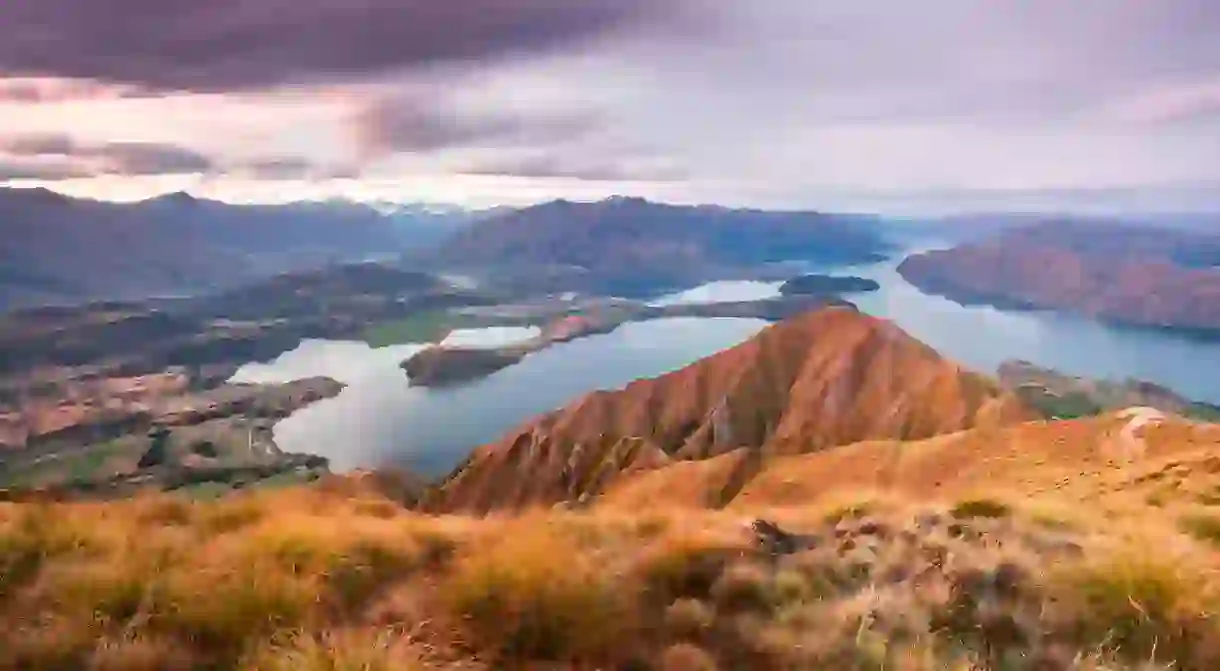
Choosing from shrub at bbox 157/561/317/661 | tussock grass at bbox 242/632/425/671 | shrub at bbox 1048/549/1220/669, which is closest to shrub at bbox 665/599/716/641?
tussock grass at bbox 242/632/425/671

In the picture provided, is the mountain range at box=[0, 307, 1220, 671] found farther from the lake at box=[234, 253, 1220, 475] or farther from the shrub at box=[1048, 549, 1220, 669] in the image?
the lake at box=[234, 253, 1220, 475]

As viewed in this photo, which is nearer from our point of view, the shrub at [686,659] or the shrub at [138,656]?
the shrub at [138,656]

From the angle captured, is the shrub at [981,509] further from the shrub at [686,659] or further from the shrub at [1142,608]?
the shrub at [686,659]

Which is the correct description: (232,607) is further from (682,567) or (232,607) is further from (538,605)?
(682,567)

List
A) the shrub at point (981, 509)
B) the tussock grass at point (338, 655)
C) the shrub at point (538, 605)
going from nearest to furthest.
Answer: the tussock grass at point (338, 655), the shrub at point (538, 605), the shrub at point (981, 509)

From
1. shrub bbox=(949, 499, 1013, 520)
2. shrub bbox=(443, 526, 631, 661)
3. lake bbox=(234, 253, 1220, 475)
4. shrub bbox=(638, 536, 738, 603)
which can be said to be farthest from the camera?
lake bbox=(234, 253, 1220, 475)

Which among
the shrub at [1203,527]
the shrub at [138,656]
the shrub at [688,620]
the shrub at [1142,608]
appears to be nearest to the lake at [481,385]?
the shrub at [1203,527]

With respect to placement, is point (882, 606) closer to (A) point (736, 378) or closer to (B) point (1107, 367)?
(A) point (736, 378)
